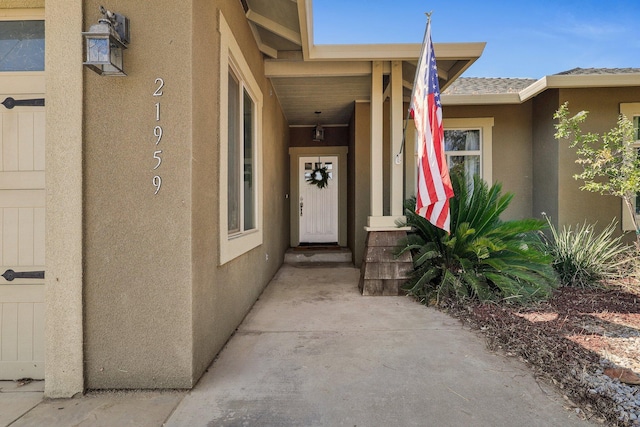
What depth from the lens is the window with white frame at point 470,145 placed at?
6.19 metres

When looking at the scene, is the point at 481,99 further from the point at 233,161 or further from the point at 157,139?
the point at 157,139

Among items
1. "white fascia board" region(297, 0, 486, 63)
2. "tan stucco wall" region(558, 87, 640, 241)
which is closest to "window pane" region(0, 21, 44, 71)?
"white fascia board" region(297, 0, 486, 63)

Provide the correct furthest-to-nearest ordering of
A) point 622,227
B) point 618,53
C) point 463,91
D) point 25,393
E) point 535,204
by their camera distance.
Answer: point 618,53, point 463,91, point 535,204, point 622,227, point 25,393

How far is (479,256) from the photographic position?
3.56 m

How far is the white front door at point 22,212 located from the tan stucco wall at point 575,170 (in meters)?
6.70

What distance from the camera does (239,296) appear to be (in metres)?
3.12

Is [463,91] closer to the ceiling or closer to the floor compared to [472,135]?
closer to the ceiling

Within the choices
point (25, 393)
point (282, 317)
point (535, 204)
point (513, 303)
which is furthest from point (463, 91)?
point (25, 393)

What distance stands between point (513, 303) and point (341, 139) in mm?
4993

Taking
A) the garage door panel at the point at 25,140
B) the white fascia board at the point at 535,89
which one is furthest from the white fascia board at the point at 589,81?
the garage door panel at the point at 25,140

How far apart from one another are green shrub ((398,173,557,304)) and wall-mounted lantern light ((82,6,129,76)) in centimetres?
335

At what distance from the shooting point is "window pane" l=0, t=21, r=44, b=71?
2.20m

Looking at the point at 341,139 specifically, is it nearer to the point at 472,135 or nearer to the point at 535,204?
the point at 472,135

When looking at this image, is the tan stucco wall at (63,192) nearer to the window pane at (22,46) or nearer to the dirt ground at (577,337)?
the window pane at (22,46)
